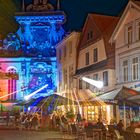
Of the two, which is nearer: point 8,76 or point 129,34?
point 129,34

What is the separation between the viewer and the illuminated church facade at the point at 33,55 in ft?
223

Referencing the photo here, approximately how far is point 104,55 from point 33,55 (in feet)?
117

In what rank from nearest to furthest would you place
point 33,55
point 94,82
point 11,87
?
1. point 94,82
2. point 11,87
3. point 33,55

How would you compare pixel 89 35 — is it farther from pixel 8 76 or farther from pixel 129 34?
pixel 8 76

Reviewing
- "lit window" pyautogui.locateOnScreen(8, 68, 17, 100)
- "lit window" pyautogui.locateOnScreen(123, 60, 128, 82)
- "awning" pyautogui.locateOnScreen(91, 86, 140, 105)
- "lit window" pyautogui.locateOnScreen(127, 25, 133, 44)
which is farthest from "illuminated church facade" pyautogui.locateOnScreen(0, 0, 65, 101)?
"awning" pyautogui.locateOnScreen(91, 86, 140, 105)

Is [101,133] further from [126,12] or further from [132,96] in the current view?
[126,12]

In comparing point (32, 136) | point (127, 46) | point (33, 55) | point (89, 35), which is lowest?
point (32, 136)

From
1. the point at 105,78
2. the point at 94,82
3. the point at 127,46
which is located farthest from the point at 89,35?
the point at 127,46

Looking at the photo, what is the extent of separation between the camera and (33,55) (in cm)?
6850

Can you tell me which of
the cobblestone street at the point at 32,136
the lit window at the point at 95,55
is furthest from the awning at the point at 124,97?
the lit window at the point at 95,55

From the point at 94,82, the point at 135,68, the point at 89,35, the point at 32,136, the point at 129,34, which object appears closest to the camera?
the point at 32,136

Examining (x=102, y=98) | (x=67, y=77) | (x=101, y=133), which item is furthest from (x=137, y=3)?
(x=67, y=77)

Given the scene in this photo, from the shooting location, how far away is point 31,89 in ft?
220

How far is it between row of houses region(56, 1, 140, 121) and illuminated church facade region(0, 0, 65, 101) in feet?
71.1
